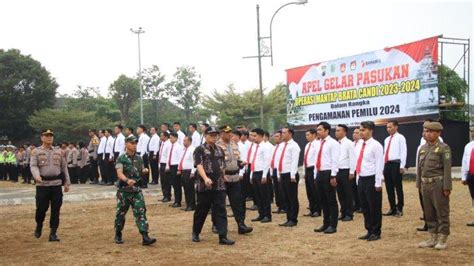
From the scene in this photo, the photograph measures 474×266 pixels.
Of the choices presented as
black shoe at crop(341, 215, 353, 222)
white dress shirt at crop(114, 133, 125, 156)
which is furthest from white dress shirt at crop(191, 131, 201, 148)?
black shoe at crop(341, 215, 353, 222)

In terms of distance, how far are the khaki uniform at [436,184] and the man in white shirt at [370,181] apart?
702 millimetres

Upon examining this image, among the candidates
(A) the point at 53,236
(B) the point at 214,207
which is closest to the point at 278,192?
(B) the point at 214,207

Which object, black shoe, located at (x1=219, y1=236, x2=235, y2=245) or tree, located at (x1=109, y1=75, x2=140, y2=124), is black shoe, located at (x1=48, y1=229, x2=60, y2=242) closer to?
black shoe, located at (x1=219, y1=236, x2=235, y2=245)

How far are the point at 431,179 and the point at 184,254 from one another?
364 cm

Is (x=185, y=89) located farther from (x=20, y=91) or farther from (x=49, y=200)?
(x=49, y=200)

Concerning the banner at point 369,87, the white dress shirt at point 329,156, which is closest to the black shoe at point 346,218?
the white dress shirt at point 329,156

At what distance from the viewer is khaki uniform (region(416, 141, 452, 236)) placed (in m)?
7.37

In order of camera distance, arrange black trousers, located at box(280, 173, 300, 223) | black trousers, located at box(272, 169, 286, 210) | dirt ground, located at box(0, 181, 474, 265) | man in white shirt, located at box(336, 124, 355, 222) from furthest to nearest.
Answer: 1. black trousers, located at box(272, 169, 286, 210)
2. black trousers, located at box(280, 173, 300, 223)
3. man in white shirt, located at box(336, 124, 355, 222)
4. dirt ground, located at box(0, 181, 474, 265)

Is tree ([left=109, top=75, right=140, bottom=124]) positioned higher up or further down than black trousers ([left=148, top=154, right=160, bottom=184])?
higher up

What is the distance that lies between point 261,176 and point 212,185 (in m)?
2.56


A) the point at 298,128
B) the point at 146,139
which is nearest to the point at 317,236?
the point at 146,139

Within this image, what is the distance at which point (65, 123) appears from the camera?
136ft

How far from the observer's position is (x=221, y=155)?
8.59 m

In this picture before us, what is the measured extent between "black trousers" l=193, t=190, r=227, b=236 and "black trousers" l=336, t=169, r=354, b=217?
9.44ft
